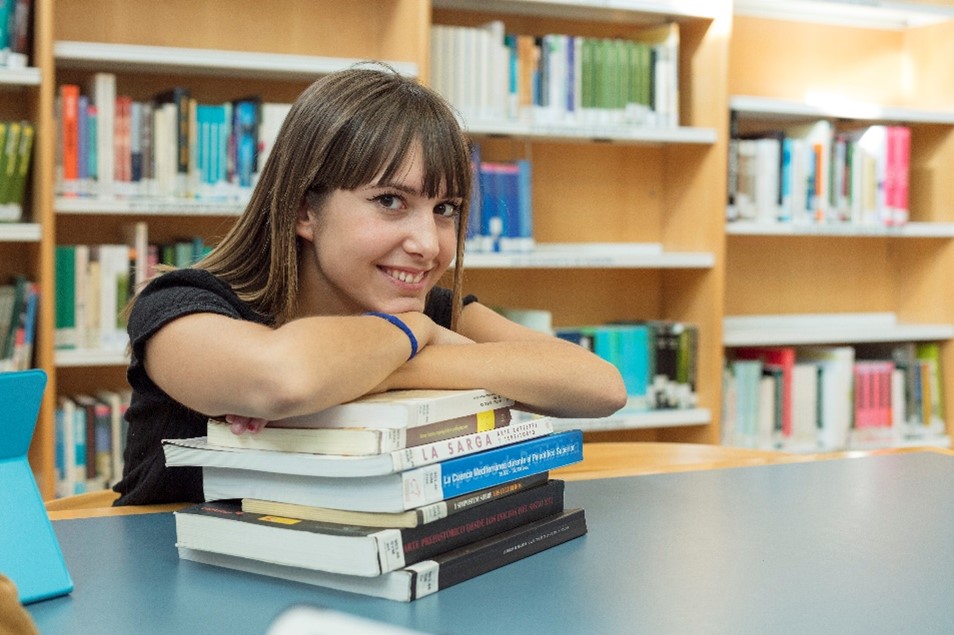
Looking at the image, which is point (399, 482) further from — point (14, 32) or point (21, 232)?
point (14, 32)

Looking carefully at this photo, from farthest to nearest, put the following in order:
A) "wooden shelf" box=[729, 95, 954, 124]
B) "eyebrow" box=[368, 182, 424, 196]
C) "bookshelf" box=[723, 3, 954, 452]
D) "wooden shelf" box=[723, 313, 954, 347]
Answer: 1. "bookshelf" box=[723, 3, 954, 452]
2. "wooden shelf" box=[723, 313, 954, 347]
3. "wooden shelf" box=[729, 95, 954, 124]
4. "eyebrow" box=[368, 182, 424, 196]

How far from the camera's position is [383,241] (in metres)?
1.27

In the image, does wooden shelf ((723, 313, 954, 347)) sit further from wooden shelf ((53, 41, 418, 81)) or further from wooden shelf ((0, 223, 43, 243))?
wooden shelf ((0, 223, 43, 243))

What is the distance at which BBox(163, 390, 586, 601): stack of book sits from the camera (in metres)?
0.91

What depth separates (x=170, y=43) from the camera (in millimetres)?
2971

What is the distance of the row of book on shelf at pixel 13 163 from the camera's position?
8.22 ft

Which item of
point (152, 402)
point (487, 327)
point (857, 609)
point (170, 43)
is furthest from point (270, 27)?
point (857, 609)

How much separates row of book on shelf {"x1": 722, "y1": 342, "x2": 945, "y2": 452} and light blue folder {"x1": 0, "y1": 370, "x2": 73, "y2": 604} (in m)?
2.72

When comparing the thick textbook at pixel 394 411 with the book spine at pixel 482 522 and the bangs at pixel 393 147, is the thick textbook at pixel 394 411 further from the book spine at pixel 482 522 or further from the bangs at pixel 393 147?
the bangs at pixel 393 147

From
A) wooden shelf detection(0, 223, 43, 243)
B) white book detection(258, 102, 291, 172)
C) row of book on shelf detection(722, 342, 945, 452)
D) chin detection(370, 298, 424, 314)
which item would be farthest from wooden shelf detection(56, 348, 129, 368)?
row of book on shelf detection(722, 342, 945, 452)

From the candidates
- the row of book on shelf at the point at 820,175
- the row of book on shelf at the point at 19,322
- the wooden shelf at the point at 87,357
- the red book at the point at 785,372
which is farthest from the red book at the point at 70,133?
the red book at the point at 785,372

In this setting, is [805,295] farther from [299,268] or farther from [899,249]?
[299,268]

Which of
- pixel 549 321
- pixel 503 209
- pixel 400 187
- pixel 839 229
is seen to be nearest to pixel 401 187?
pixel 400 187

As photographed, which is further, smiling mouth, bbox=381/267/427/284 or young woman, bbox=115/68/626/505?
smiling mouth, bbox=381/267/427/284
